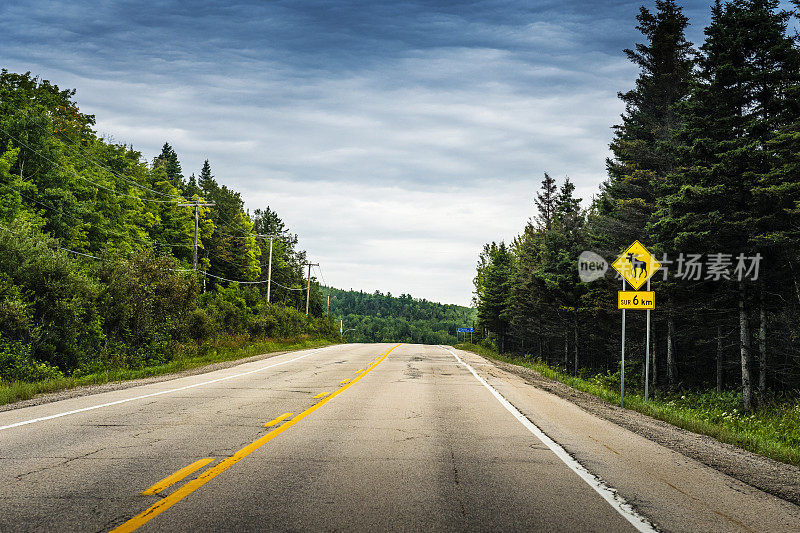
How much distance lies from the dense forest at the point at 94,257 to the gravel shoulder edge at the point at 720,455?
51.8ft

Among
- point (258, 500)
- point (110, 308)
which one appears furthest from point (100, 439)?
point (110, 308)

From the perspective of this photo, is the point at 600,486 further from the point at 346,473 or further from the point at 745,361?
→ the point at 745,361

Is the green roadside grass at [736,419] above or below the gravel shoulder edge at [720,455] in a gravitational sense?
below

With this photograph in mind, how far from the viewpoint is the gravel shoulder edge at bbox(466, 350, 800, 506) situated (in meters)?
6.01

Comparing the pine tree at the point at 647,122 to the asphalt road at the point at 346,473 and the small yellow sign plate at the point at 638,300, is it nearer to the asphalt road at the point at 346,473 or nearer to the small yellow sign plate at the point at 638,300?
the small yellow sign plate at the point at 638,300

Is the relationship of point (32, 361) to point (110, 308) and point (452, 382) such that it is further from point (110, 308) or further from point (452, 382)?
point (452, 382)

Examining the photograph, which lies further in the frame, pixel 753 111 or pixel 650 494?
pixel 753 111

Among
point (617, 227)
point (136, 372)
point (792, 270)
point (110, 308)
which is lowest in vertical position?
point (136, 372)

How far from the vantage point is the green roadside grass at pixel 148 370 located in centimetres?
1229

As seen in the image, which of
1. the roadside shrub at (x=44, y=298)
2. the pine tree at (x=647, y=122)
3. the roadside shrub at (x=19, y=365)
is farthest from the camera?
the pine tree at (x=647, y=122)

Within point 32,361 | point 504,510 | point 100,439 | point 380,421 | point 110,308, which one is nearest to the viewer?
point 504,510

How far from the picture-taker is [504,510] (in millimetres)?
4547

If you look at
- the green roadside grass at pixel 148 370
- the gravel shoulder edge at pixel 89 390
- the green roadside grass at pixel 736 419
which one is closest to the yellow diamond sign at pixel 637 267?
the green roadside grass at pixel 736 419

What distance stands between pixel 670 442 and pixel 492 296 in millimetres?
52454
